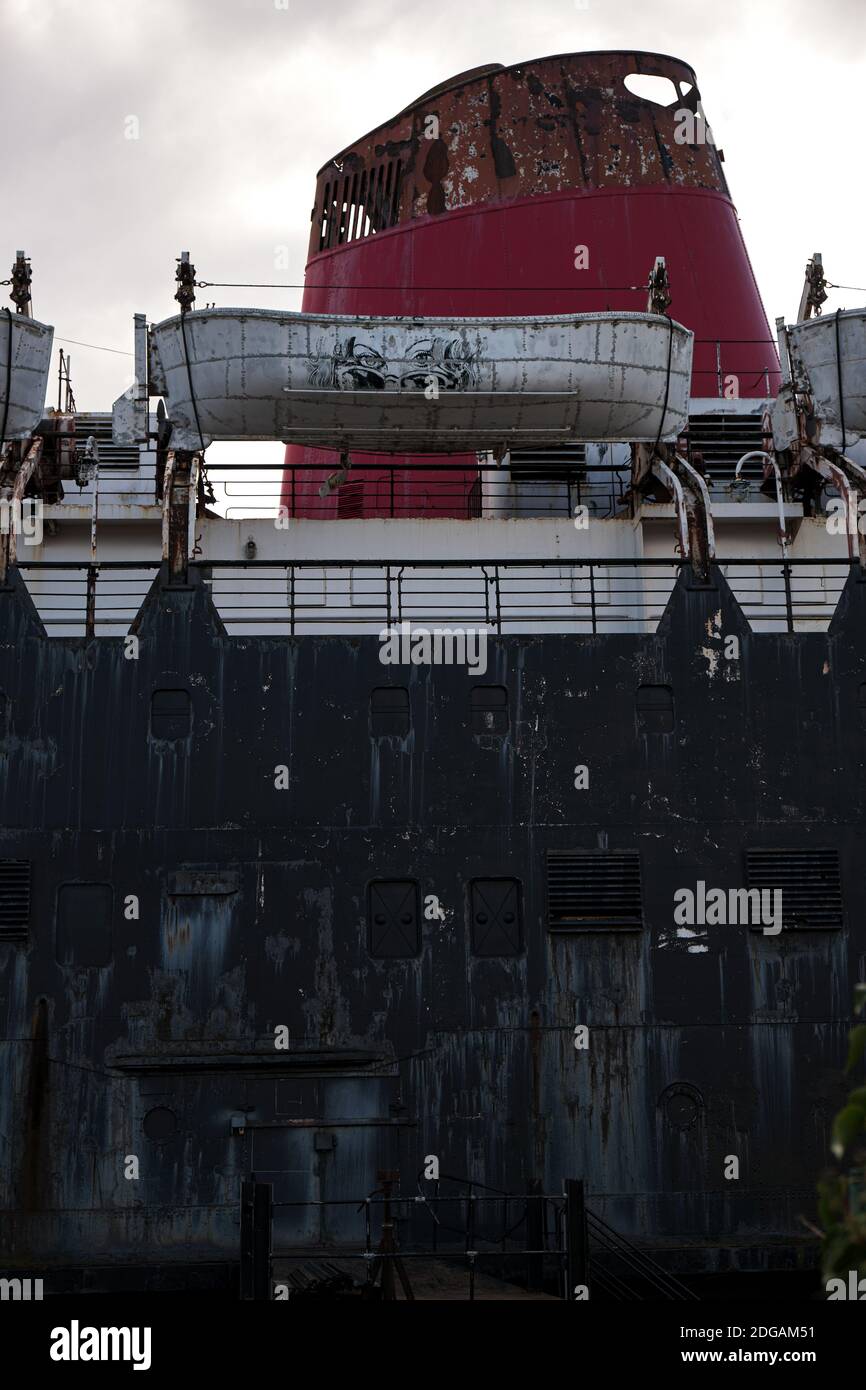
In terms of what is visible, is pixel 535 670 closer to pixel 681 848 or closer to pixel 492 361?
pixel 681 848

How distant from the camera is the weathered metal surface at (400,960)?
621 inches

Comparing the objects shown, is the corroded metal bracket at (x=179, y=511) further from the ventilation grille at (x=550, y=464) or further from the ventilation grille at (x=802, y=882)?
the ventilation grille at (x=802, y=882)

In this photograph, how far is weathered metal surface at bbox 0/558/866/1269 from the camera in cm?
1577

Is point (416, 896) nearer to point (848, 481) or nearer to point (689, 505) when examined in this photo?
point (689, 505)

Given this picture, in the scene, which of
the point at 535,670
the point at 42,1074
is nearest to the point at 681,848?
the point at 535,670

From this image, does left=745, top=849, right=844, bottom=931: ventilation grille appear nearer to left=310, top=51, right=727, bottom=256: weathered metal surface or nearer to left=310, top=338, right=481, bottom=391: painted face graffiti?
left=310, top=338, right=481, bottom=391: painted face graffiti

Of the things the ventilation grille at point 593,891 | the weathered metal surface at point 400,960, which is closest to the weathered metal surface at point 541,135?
the weathered metal surface at point 400,960

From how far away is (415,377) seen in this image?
19016 mm

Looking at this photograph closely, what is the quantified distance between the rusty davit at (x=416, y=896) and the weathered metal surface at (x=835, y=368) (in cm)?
165

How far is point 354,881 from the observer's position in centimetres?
1652

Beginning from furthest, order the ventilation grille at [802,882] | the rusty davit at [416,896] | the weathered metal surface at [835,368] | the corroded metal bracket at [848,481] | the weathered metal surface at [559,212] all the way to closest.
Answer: the weathered metal surface at [559,212], the weathered metal surface at [835,368], the corroded metal bracket at [848,481], the ventilation grille at [802,882], the rusty davit at [416,896]

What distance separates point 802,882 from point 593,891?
215cm

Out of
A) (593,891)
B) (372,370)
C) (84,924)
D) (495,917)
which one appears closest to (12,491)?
(372,370)
